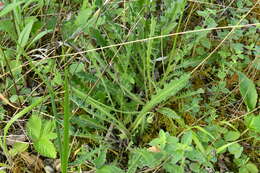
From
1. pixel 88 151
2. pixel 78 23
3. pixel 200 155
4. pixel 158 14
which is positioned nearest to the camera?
pixel 200 155

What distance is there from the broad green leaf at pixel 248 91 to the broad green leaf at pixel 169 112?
0.82 feet

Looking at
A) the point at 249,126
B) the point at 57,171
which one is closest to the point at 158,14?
the point at 249,126

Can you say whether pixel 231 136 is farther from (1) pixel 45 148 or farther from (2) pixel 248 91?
(1) pixel 45 148

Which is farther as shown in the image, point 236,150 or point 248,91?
point 248,91

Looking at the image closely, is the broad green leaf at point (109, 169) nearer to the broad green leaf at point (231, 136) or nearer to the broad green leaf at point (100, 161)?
the broad green leaf at point (100, 161)

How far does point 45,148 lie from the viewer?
123 cm

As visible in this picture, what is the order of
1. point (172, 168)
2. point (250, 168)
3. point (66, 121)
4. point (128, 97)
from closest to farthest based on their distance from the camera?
point (66, 121), point (172, 168), point (250, 168), point (128, 97)

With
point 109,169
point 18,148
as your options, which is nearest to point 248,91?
point 109,169

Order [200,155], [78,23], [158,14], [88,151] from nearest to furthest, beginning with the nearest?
1. [200,155]
2. [88,151]
3. [78,23]
4. [158,14]

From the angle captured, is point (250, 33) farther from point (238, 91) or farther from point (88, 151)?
point (88, 151)

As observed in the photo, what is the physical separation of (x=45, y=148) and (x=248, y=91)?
71 cm

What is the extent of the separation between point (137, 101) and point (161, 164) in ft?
0.79

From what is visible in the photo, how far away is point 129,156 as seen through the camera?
130cm

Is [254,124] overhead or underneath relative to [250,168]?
overhead
